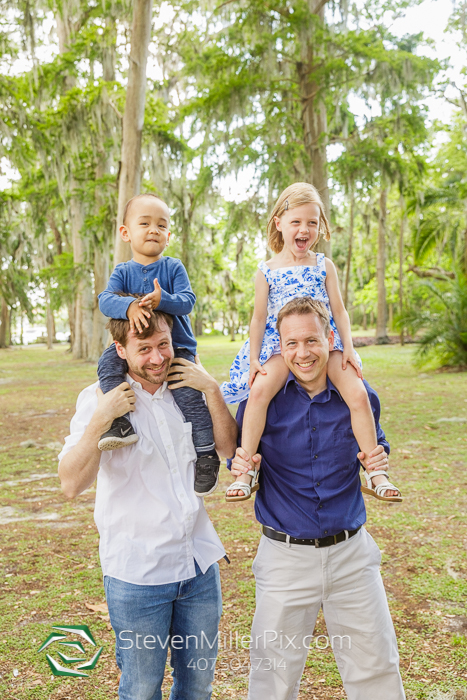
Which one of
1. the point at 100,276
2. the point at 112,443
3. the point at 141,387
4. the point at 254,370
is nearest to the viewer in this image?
the point at 112,443

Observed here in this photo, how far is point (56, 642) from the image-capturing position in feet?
10.9

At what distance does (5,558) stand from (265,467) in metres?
3.09

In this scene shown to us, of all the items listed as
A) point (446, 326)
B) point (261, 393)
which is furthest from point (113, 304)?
point (446, 326)

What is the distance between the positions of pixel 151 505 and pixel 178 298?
2.84 ft

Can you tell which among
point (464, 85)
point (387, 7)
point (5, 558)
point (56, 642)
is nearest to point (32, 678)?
point (56, 642)

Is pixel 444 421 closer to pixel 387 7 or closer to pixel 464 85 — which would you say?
pixel 387 7

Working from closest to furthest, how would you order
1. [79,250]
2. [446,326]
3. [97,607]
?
[97,607], [446,326], [79,250]

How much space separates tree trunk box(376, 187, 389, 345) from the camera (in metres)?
22.8

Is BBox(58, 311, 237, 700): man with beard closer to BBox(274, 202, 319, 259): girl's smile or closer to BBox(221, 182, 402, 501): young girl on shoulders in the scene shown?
BBox(221, 182, 402, 501): young girl on shoulders

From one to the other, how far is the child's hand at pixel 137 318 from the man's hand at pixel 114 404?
0.67ft

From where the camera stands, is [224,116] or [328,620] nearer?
[328,620]

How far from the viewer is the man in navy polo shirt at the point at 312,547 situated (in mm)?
2078

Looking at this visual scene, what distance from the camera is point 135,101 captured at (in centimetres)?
961

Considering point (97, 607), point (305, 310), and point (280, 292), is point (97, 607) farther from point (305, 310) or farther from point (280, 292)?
point (305, 310)
